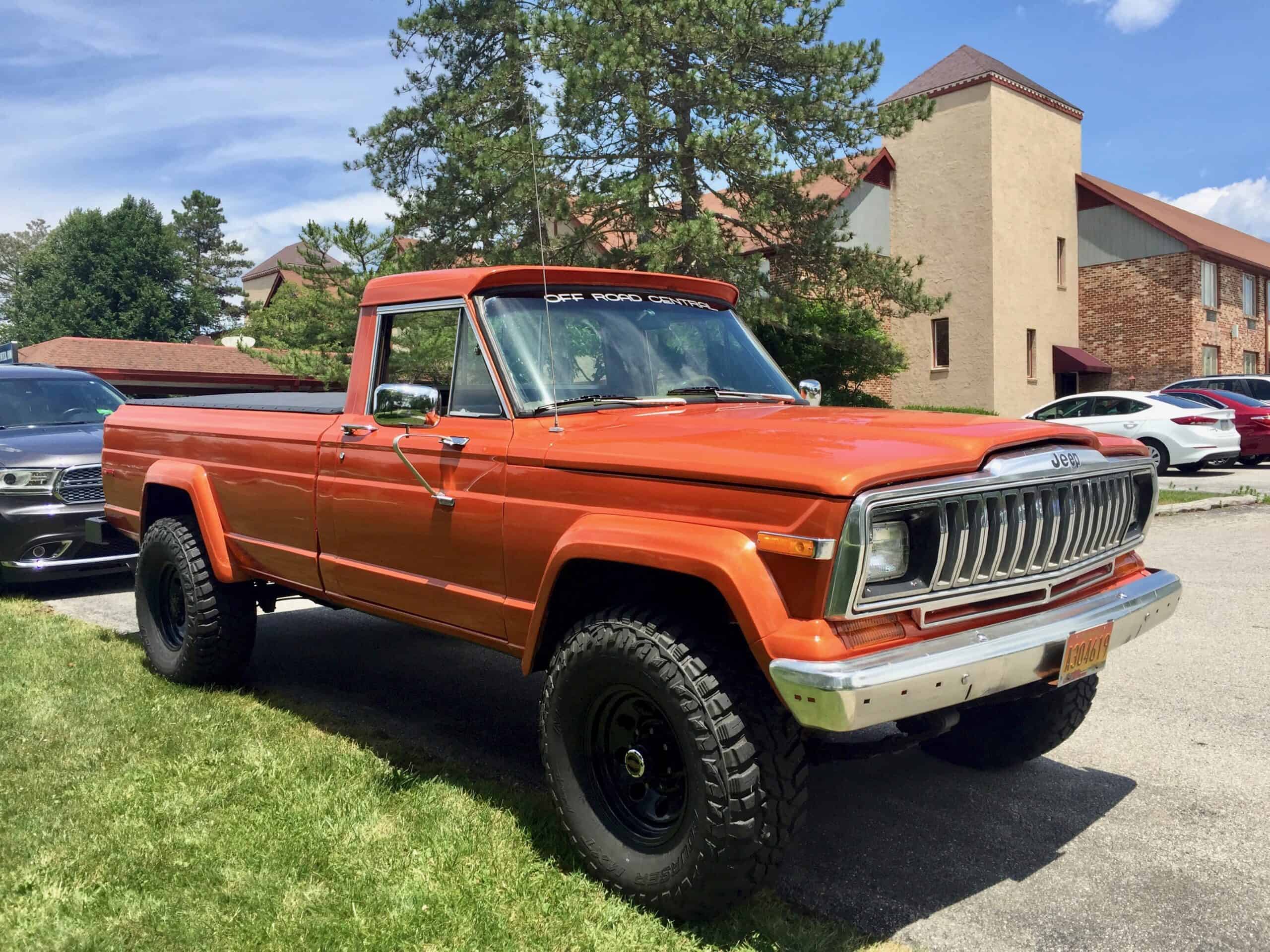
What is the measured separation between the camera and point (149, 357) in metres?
36.8

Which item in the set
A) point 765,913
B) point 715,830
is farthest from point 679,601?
point 765,913

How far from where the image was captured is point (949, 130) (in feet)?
99.1

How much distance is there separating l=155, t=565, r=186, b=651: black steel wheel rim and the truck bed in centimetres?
96

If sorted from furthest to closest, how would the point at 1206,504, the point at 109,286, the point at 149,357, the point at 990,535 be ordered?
the point at 109,286, the point at 149,357, the point at 1206,504, the point at 990,535

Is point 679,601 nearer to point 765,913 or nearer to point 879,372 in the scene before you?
point 765,913

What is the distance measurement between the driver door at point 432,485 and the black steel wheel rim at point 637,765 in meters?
0.63

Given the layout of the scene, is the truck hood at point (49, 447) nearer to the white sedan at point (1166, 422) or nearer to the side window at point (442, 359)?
the side window at point (442, 359)

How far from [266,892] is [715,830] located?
4.91 feet

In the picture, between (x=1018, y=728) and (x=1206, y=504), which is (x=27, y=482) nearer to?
(x=1018, y=728)

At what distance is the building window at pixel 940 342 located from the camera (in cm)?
3139

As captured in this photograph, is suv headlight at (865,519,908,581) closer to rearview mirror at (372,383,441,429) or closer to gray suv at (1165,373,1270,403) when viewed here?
rearview mirror at (372,383,441,429)

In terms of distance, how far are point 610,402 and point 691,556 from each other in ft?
3.84

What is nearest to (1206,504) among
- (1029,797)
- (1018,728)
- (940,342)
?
(1018,728)

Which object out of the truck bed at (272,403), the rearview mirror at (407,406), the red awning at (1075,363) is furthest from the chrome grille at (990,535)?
the red awning at (1075,363)
